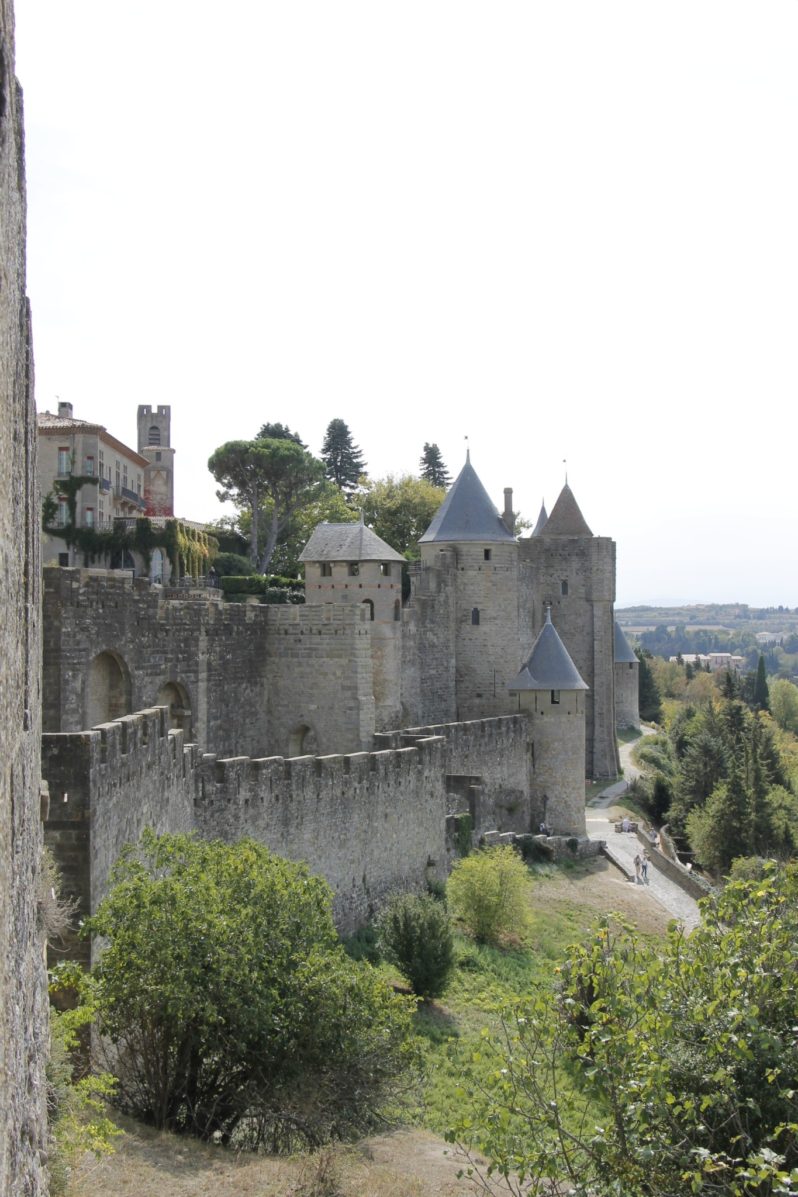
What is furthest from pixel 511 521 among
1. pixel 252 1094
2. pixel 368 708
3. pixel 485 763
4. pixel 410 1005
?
pixel 252 1094

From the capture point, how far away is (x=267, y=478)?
2509 inches

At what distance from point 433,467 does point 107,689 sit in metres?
62.7

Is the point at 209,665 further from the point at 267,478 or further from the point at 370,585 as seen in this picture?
the point at 267,478

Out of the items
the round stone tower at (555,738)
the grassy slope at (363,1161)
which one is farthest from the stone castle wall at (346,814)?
the round stone tower at (555,738)

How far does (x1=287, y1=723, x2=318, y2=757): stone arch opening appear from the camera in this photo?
30297 millimetres

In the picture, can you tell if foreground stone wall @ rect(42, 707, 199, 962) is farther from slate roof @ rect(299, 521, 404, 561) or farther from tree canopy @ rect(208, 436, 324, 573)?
tree canopy @ rect(208, 436, 324, 573)

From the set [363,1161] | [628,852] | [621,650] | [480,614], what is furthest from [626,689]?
[363,1161]

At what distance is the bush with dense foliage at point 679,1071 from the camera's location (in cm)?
1092

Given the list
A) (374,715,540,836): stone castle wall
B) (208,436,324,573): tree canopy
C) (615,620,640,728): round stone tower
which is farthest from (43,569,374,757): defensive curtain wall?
(615,620,640,728): round stone tower

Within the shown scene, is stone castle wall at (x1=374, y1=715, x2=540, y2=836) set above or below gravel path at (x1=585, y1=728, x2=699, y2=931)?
above

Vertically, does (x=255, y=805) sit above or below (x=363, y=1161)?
above

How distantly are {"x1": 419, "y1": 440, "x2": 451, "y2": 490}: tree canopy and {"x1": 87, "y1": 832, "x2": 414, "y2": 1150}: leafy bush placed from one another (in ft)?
226

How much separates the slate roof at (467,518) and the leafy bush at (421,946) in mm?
18140

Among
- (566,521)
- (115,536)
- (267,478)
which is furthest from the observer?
(267,478)
